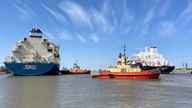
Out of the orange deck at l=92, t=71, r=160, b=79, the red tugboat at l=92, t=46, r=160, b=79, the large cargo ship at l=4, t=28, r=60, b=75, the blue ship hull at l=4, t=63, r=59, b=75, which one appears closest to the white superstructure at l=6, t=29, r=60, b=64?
the large cargo ship at l=4, t=28, r=60, b=75

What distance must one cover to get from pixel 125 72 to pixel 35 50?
35.1 metres

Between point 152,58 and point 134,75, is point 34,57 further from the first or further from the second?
point 152,58

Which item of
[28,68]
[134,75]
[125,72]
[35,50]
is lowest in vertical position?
[134,75]

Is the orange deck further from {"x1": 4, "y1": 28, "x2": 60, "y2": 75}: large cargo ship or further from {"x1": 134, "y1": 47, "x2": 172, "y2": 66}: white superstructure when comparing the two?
{"x1": 134, "y1": 47, "x2": 172, "y2": 66}: white superstructure

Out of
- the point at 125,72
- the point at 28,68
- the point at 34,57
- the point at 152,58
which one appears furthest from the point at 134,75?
the point at 152,58

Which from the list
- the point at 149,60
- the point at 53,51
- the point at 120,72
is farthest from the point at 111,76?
the point at 149,60

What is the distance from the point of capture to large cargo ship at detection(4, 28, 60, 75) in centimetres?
8838

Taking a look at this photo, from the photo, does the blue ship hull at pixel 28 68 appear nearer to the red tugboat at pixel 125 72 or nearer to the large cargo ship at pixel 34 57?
the large cargo ship at pixel 34 57

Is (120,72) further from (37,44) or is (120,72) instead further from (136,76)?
(37,44)

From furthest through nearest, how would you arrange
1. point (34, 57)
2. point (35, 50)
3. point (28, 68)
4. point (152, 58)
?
1. point (152, 58)
2. point (35, 50)
3. point (34, 57)
4. point (28, 68)

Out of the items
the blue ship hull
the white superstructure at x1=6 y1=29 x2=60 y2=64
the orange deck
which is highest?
the white superstructure at x1=6 y1=29 x2=60 y2=64

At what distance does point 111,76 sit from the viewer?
73688 mm

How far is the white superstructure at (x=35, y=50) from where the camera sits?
3696 inches

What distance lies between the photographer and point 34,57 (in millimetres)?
94688
